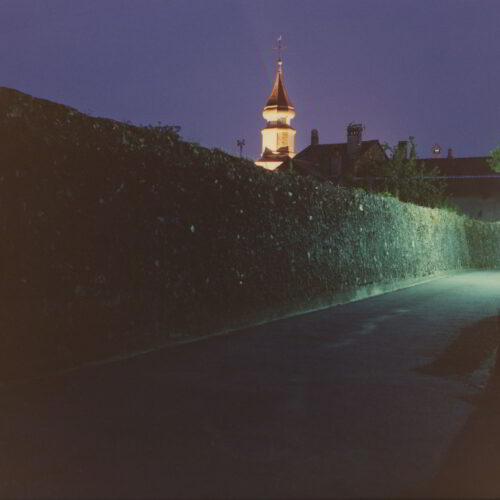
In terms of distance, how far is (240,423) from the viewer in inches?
198

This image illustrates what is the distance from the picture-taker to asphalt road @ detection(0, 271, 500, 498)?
12.7 ft

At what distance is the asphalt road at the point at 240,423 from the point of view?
3.87 metres

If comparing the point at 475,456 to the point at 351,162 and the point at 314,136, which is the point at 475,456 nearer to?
the point at 351,162

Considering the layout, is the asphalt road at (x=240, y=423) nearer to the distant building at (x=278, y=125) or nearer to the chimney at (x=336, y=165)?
the chimney at (x=336, y=165)

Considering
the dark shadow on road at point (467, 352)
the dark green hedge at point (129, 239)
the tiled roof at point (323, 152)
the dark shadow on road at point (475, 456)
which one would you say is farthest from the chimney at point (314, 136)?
the dark shadow on road at point (475, 456)

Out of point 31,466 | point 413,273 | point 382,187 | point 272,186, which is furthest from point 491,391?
point 382,187

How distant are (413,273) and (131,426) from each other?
19310 mm

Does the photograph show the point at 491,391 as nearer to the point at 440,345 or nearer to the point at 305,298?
the point at 440,345

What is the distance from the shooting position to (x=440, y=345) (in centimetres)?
899

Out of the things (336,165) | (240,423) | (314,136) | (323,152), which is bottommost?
(240,423)

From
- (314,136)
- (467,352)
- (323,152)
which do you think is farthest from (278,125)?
(467,352)

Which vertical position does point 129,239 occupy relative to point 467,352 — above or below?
above

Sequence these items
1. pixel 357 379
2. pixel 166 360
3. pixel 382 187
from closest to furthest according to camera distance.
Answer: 1. pixel 357 379
2. pixel 166 360
3. pixel 382 187

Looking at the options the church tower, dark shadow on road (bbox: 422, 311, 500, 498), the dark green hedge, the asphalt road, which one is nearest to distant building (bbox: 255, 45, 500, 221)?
the church tower
